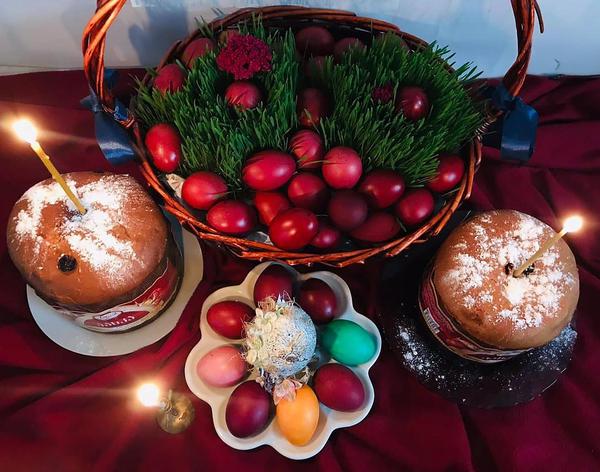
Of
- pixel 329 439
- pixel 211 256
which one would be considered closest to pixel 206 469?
pixel 329 439

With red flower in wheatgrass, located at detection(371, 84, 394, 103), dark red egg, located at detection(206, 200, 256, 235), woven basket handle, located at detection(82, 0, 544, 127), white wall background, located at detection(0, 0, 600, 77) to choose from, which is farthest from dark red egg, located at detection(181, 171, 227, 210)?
white wall background, located at detection(0, 0, 600, 77)

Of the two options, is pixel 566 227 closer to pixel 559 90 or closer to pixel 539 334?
pixel 539 334

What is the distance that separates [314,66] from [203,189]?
0.23 m

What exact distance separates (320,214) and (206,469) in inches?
14.4

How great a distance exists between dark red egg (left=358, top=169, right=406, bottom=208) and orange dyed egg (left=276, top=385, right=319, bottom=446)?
0.25m

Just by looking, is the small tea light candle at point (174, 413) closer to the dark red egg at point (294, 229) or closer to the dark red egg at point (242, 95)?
the dark red egg at point (294, 229)

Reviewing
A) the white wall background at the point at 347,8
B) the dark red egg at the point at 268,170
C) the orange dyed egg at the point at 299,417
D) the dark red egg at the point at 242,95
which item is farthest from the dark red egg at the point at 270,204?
the white wall background at the point at 347,8

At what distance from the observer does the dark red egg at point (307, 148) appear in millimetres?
655

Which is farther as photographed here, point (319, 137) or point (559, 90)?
point (559, 90)

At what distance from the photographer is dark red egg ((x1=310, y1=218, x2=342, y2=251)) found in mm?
635

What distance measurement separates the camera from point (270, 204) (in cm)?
65

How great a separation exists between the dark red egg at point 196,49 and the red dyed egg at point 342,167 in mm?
228

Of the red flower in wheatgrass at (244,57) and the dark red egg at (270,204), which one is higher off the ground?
the red flower in wheatgrass at (244,57)

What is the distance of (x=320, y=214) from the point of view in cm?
67
